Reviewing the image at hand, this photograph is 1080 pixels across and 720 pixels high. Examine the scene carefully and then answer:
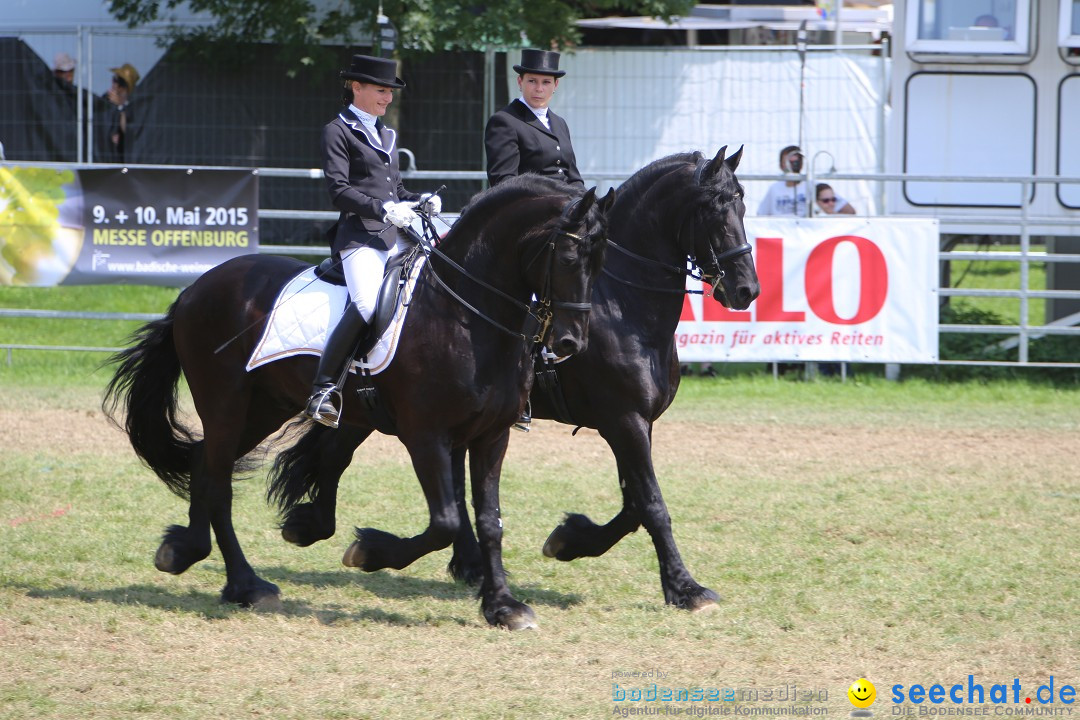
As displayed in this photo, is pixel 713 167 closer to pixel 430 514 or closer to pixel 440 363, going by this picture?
pixel 440 363

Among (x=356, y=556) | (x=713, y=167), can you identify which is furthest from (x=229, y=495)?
(x=713, y=167)

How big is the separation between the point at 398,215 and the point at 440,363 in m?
0.69

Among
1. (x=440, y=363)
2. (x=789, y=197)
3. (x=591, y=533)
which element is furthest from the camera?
(x=789, y=197)

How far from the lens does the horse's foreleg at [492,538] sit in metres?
5.78

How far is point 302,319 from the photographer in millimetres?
6109

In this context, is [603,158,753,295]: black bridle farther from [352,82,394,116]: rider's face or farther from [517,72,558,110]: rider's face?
[352,82,394,116]: rider's face

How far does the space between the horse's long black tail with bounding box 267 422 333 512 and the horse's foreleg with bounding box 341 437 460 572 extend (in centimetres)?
102

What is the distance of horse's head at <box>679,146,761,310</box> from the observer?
6207mm

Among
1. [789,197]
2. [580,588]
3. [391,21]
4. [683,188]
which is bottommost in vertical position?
[580,588]

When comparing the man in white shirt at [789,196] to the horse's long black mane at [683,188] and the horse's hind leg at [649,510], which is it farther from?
the horse's hind leg at [649,510]

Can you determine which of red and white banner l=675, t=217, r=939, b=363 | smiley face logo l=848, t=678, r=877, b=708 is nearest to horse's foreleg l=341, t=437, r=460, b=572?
smiley face logo l=848, t=678, r=877, b=708

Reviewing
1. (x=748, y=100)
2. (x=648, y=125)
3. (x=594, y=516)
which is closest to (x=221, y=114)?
(x=648, y=125)

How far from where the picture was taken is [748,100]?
15047 millimetres

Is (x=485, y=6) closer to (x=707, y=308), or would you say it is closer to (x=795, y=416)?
(x=707, y=308)
